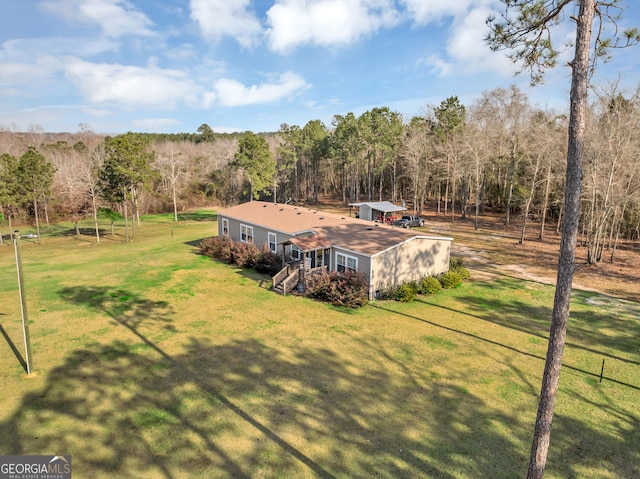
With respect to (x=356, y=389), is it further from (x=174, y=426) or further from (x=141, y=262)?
(x=141, y=262)

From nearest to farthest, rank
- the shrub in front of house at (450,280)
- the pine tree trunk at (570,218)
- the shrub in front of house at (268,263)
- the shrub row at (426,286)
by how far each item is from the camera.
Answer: the pine tree trunk at (570,218) < the shrub row at (426,286) < the shrub in front of house at (450,280) < the shrub in front of house at (268,263)

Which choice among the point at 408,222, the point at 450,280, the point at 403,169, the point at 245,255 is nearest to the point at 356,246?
the point at 450,280

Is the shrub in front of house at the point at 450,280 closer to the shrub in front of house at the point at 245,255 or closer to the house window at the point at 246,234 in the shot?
the shrub in front of house at the point at 245,255

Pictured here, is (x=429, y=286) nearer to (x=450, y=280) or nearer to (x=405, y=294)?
(x=450, y=280)

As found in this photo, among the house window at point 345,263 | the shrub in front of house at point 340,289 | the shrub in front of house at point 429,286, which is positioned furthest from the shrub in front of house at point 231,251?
the shrub in front of house at point 429,286

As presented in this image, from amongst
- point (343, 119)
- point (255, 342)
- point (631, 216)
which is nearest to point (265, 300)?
point (255, 342)

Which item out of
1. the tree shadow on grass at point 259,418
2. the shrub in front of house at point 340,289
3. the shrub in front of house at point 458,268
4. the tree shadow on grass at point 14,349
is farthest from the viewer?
the shrub in front of house at point 458,268

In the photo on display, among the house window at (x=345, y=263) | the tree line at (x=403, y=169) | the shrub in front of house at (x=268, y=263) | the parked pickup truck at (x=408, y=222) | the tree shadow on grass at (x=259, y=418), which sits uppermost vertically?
the tree line at (x=403, y=169)
